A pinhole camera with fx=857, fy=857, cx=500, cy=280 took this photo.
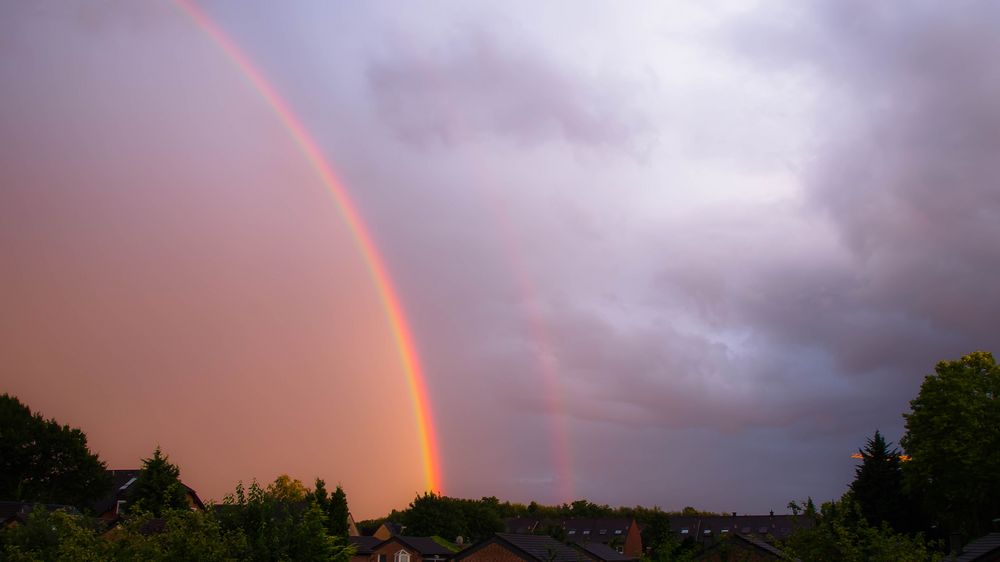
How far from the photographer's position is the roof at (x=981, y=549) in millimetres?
46969

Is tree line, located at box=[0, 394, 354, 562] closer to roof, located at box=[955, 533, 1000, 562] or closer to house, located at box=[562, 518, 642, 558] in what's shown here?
roof, located at box=[955, 533, 1000, 562]

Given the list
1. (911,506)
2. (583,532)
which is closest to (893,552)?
(911,506)

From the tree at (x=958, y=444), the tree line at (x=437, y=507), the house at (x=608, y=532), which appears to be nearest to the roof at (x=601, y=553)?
the tree line at (x=437, y=507)

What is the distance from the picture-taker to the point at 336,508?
81750 millimetres

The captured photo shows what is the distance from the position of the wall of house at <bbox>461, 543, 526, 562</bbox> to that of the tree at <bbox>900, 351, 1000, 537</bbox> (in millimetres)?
34764

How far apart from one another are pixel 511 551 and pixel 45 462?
66575 millimetres

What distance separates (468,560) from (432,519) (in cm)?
8525

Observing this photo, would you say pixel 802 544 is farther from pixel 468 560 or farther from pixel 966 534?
pixel 966 534

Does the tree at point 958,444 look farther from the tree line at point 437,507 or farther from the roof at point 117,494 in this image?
the roof at point 117,494

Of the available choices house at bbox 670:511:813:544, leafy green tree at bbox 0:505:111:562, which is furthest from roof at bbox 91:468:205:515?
house at bbox 670:511:813:544

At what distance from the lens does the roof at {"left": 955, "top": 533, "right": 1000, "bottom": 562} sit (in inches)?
1849

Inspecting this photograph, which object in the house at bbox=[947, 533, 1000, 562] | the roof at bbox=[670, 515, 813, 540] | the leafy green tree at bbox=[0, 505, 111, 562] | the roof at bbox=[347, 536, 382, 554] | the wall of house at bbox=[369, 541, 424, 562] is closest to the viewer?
the leafy green tree at bbox=[0, 505, 111, 562]

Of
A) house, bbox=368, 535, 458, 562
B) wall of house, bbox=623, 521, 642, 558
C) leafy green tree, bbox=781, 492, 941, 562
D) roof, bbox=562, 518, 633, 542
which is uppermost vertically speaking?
roof, bbox=562, 518, 633, 542

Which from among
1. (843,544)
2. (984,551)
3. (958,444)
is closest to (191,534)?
(843,544)
